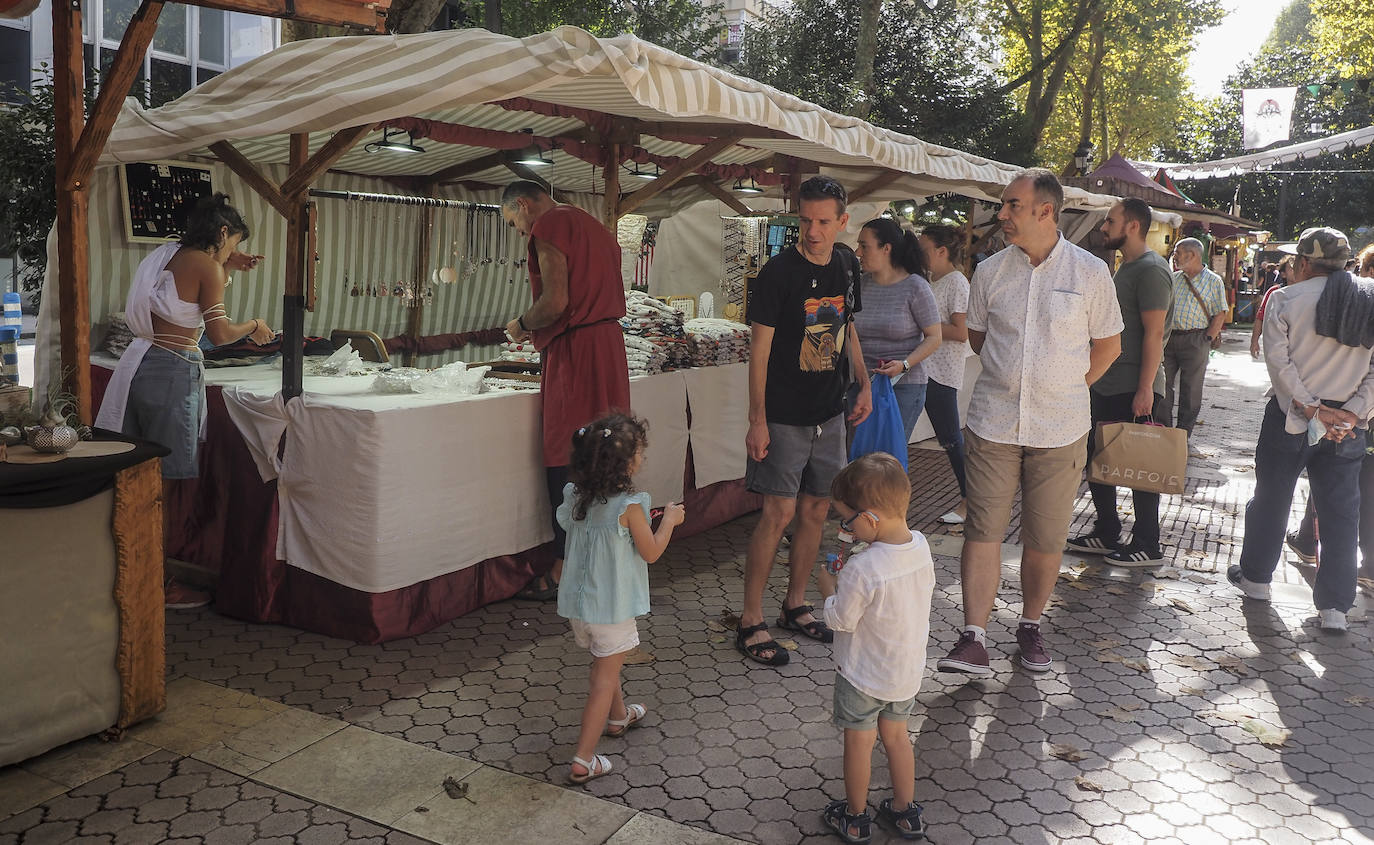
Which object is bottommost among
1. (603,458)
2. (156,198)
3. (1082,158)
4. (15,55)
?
→ (603,458)

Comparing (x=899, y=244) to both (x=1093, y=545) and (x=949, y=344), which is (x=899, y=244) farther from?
(x=1093, y=545)

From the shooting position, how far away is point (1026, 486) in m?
4.09

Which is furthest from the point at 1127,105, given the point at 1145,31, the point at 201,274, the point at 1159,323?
the point at 201,274

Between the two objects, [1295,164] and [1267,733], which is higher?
[1295,164]

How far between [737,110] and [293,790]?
315 cm

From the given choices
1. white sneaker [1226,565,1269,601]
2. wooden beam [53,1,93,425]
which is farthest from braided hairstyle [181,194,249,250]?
white sneaker [1226,565,1269,601]

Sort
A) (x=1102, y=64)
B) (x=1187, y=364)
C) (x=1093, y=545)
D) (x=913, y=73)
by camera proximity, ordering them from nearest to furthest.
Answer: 1. (x=1093, y=545)
2. (x=1187, y=364)
3. (x=913, y=73)
4. (x=1102, y=64)

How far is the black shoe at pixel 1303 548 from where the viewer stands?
A: 5961mm

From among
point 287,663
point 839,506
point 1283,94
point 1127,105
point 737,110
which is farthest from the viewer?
point 1127,105

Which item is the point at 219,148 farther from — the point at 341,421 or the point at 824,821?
the point at 824,821

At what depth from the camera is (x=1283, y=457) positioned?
4812 millimetres

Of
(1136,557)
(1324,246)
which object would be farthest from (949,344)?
(1324,246)

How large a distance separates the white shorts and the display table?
4.98 feet

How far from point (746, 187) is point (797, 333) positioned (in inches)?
201
